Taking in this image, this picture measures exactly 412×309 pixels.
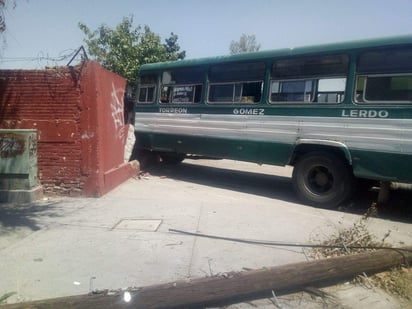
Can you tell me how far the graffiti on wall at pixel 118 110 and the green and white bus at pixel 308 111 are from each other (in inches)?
39.1

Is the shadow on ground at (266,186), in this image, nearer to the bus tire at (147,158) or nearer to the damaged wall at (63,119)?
the bus tire at (147,158)

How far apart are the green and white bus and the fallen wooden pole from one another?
2410 mm

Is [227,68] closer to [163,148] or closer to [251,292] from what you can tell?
[163,148]

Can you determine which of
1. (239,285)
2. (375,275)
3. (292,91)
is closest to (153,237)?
(239,285)

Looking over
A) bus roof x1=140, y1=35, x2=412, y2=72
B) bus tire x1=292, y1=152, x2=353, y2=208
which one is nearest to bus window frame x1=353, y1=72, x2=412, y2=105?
bus roof x1=140, y1=35, x2=412, y2=72

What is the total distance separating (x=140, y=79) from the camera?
1018 cm

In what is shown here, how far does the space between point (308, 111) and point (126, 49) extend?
1424cm

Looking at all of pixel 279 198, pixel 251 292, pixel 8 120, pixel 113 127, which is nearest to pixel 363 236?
pixel 251 292

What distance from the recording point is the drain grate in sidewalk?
5477 millimetres

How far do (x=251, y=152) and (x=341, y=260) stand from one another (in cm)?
400

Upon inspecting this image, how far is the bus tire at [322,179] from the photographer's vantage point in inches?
266

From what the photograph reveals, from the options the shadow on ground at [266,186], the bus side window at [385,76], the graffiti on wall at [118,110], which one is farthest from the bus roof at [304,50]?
the shadow on ground at [266,186]

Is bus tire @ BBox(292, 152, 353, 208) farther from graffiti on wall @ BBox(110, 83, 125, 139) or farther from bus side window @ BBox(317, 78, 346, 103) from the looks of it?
graffiti on wall @ BBox(110, 83, 125, 139)

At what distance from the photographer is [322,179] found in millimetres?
7133
